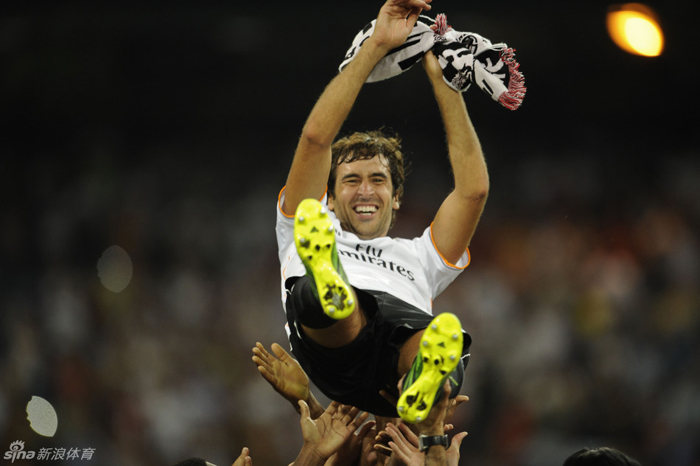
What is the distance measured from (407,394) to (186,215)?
4456 mm

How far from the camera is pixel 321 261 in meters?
1.89

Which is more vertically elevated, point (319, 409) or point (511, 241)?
point (511, 241)

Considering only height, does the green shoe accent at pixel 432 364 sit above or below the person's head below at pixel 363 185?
below

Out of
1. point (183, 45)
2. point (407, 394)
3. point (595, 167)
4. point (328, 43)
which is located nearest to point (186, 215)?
point (183, 45)

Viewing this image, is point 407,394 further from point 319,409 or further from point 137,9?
point 137,9

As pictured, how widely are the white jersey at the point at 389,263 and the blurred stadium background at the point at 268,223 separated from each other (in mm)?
2353

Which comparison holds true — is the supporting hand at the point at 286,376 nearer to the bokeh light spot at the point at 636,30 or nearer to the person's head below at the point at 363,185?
the person's head below at the point at 363,185

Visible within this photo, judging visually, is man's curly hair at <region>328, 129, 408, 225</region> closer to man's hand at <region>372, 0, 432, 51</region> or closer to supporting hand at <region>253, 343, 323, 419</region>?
man's hand at <region>372, 0, 432, 51</region>

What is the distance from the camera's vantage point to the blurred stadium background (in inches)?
190

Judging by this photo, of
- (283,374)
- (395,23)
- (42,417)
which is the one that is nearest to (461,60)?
(395,23)

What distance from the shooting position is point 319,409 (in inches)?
117

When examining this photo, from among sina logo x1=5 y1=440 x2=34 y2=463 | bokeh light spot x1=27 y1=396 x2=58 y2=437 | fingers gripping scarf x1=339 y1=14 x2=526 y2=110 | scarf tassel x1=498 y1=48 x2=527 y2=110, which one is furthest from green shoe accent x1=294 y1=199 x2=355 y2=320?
bokeh light spot x1=27 y1=396 x2=58 y2=437

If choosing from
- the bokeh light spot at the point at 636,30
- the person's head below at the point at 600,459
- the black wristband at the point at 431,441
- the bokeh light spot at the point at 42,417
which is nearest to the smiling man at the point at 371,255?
the black wristband at the point at 431,441

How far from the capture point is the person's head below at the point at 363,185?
2.67m
